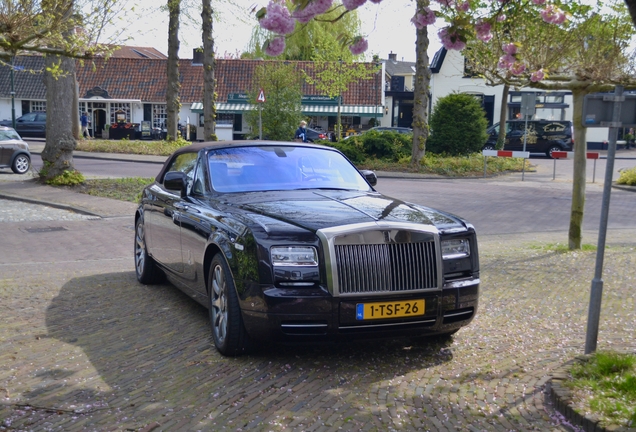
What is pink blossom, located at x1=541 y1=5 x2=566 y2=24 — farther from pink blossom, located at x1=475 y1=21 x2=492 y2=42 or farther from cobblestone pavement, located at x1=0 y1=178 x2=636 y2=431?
cobblestone pavement, located at x1=0 y1=178 x2=636 y2=431

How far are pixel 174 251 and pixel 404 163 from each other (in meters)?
22.6

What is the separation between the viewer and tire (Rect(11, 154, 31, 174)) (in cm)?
2362

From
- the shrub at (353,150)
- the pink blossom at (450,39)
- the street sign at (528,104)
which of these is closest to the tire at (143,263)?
the pink blossom at (450,39)

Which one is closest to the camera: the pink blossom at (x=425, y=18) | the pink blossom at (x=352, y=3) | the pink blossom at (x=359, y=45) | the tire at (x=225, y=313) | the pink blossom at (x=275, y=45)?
the tire at (x=225, y=313)

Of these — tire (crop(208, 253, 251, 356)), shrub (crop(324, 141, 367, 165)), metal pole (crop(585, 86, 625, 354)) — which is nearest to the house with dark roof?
shrub (crop(324, 141, 367, 165))

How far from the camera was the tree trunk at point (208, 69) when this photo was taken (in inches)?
1054

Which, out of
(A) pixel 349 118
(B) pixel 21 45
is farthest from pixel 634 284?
(A) pixel 349 118

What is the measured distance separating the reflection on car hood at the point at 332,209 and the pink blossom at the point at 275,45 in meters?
1.25

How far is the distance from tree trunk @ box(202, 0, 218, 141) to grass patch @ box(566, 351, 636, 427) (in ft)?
74.2

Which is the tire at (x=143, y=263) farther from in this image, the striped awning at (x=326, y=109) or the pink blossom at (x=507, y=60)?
the striped awning at (x=326, y=109)

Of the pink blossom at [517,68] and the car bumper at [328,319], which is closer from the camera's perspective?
the car bumper at [328,319]

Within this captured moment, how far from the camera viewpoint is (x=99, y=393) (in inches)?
196

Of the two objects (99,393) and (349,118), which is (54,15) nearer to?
(99,393)

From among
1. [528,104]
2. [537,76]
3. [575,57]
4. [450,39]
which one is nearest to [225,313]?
[450,39]
